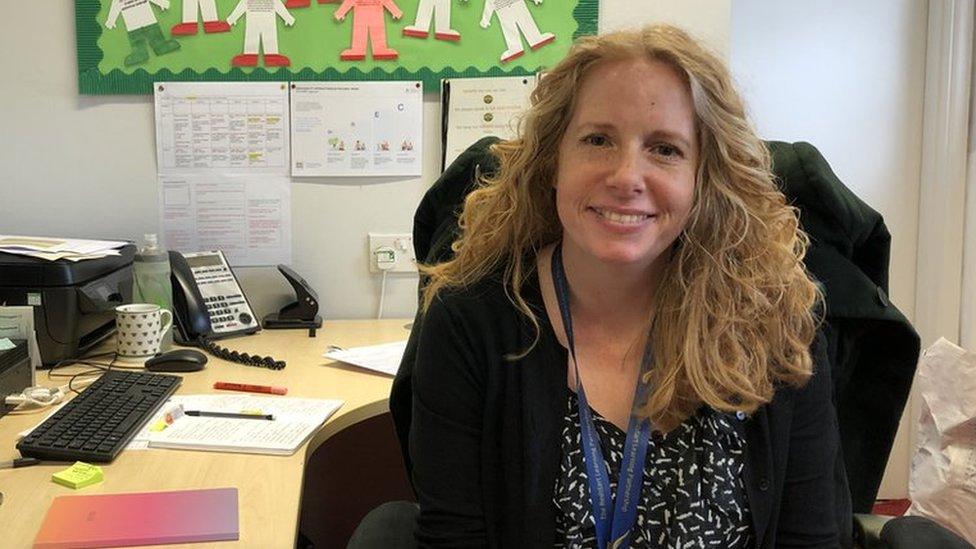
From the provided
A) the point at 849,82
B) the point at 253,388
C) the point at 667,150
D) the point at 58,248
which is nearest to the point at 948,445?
the point at 849,82

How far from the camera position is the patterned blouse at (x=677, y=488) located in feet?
3.59

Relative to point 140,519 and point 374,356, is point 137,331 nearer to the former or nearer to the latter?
point 374,356

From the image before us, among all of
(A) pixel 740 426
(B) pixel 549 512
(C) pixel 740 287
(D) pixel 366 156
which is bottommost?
(B) pixel 549 512

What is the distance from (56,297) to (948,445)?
2008mm

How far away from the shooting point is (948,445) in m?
1.98

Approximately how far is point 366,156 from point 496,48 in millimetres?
435

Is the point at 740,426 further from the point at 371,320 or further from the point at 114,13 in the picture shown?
the point at 114,13

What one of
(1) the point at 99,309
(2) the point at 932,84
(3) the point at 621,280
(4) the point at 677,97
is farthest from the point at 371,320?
(2) the point at 932,84

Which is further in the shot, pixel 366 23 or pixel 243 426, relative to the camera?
pixel 366 23

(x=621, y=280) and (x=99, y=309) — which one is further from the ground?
(x=621, y=280)

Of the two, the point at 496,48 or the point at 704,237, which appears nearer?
the point at 704,237

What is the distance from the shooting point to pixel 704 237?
1.20 metres

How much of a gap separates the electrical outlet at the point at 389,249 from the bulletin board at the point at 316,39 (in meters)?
0.40

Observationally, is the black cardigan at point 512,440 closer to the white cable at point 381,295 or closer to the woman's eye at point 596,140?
the woman's eye at point 596,140
